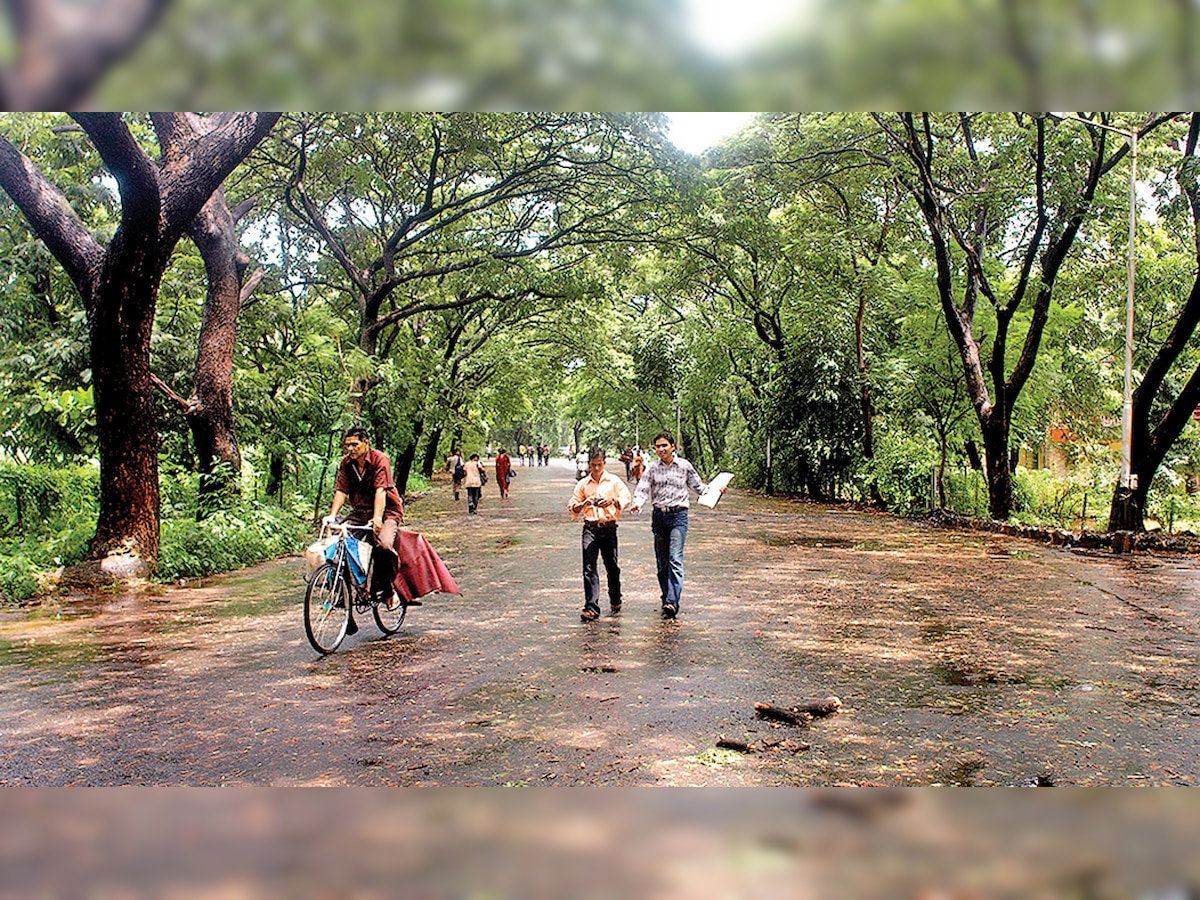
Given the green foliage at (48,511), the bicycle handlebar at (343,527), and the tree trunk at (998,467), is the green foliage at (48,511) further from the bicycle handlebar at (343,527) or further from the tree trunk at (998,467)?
the tree trunk at (998,467)

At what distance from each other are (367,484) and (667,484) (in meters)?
2.92

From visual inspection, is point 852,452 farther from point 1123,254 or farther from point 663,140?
point 663,140

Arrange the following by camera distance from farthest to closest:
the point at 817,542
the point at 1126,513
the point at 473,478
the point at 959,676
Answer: the point at 473,478 < the point at 817,542 < the point at 1126,513 < the point at 959,676

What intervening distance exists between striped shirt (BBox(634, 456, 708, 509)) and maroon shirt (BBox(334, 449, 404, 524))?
235cm

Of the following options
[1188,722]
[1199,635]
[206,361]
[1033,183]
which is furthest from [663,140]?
[1188,722]

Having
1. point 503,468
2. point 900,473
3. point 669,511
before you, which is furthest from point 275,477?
point 900,473

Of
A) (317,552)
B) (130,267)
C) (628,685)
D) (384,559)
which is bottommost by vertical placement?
(628,685)

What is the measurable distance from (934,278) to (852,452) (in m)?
6.86

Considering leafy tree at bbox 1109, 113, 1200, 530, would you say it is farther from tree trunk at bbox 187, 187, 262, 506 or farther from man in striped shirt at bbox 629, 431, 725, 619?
tree trunk at bbox 187, 187, 262, 506

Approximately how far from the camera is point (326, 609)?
25.7 ft

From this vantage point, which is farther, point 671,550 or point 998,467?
point 998,467

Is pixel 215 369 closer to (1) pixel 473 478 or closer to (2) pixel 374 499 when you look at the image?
(2) pixel 374 499

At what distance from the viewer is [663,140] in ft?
58.6

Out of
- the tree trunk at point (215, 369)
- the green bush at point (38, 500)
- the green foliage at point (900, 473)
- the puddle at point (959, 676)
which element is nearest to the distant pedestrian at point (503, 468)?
the green foliage at point (900, 473)
